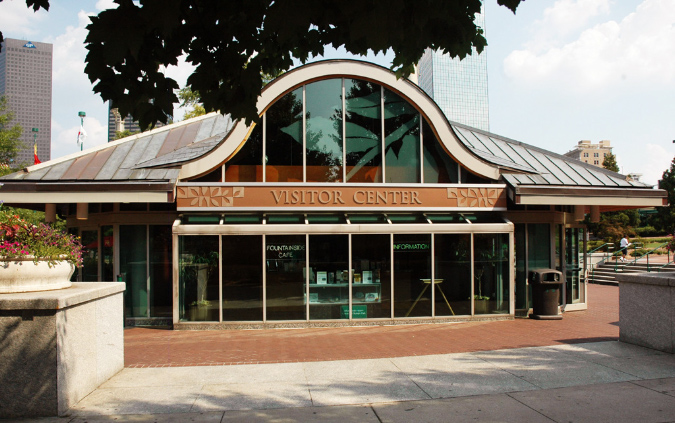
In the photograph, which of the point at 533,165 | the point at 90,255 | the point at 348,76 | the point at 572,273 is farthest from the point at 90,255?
the point at 572,273

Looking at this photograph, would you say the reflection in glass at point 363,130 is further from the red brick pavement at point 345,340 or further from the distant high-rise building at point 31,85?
the distant high-rise building at point 31,85

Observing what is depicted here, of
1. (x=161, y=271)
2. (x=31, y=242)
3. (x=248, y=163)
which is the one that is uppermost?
(x=248, y=163)

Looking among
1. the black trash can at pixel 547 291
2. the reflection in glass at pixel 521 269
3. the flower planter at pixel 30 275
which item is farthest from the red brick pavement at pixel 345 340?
the flower planter at pixel 30 275

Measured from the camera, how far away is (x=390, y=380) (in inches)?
277

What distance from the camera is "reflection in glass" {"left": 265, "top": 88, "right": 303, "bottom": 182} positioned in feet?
41.2

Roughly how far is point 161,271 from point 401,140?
682 centimetres

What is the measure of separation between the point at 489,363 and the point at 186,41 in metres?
6.31

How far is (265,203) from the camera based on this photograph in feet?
40.2

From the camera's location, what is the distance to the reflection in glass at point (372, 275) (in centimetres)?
1236

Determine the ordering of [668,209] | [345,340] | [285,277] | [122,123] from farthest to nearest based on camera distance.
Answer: [668,209] < [122,123] < [285,277] < [345,340]

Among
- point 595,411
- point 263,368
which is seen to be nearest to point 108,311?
point 263,368

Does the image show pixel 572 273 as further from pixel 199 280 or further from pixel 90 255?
pixel 90 255

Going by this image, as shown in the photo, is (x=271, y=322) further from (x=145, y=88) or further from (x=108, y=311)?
(x=145, y=88)

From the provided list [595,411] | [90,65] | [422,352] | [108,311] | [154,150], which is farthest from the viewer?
[154,150]
